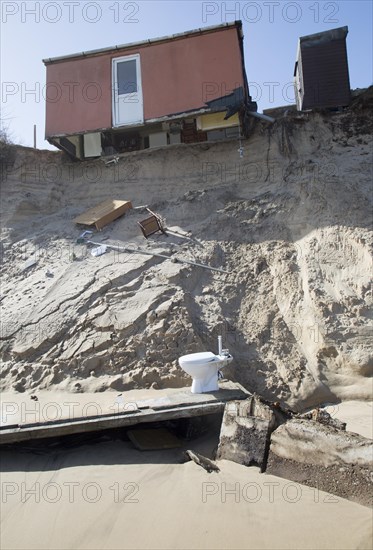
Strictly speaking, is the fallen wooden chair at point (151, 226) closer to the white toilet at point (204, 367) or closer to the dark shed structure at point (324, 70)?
the white toilet at point (204, 367)

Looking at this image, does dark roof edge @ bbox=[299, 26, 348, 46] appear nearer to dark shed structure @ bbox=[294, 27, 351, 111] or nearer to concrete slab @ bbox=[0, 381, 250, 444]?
dark shed structure @ bbox=[294, 27, 351, 111]

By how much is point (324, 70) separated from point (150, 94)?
13.7 ft

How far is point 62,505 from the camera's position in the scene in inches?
143

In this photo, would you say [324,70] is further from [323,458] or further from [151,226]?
[323,458]

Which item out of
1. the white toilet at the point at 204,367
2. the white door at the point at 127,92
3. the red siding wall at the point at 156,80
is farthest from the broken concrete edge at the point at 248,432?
the white door at the point at 127,92

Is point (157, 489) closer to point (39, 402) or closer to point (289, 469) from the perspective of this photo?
point (289, 469)

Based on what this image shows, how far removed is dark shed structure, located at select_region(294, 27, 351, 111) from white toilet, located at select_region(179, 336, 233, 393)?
7.43m

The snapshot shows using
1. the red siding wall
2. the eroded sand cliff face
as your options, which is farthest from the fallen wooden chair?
the red siding wall

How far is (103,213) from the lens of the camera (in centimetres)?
928

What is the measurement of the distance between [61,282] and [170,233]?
7.45 feet

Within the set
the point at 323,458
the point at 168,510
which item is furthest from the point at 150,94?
the point at 168,510

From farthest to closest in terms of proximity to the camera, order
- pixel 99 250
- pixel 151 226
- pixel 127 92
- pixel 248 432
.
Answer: pixel 127 92 → pixel 151 226 → pixel 99 250 → pixel 248 432

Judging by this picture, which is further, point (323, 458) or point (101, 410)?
point (101, 410)

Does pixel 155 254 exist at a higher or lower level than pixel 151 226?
lower
